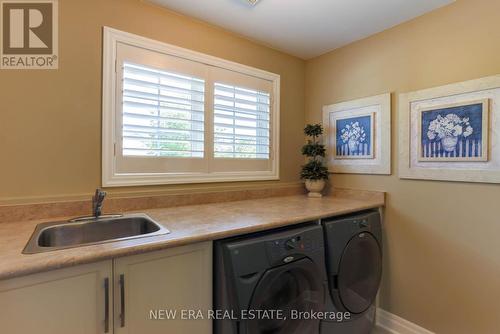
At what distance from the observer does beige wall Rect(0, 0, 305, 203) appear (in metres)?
1.36

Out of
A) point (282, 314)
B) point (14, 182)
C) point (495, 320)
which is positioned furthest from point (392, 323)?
point (14, 182)

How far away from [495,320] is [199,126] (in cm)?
231

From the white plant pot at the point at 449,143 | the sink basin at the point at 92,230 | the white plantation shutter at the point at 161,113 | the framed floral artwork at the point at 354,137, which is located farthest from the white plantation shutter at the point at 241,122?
the white plant pot at the point at 449,143

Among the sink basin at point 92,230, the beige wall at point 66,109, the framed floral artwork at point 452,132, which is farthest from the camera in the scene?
the framed floral artwork at point 452,132

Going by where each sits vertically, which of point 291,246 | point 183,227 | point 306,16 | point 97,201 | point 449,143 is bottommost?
point 291,246

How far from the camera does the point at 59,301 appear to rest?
900 mm

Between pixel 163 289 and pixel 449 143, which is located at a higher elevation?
pixel 449 143

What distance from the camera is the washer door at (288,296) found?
1242 millimetres

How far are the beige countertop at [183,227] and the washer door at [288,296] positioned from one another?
0.82ft

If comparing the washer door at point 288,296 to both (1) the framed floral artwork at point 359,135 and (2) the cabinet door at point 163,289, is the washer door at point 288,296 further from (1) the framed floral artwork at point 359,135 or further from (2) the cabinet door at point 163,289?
(1) the framed floral artwork at point 359,135

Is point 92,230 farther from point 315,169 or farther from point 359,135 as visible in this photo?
point 359,135

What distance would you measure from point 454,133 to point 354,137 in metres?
0.73

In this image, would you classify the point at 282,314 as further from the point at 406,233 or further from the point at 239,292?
the point at 406,233

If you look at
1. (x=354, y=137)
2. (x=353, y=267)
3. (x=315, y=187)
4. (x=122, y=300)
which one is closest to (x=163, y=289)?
(x=122, y=300)
